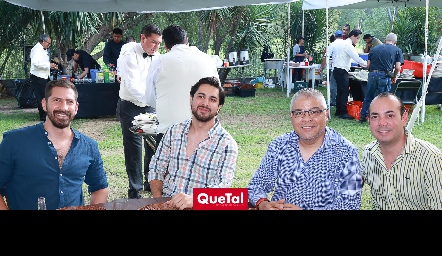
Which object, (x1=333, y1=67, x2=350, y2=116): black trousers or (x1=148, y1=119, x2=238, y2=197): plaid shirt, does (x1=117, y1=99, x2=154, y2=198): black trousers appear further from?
(x1=333, y1=67, x2=350, y2=116): black trousers

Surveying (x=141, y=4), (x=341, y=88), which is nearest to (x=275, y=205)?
(x=141, y=4)

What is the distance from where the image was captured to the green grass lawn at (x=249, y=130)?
6.93m

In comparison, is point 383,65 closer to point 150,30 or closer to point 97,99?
point 97,99

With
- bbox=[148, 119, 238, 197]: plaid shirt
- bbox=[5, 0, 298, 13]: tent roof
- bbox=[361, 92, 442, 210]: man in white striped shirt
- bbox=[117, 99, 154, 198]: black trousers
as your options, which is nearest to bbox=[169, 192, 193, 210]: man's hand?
bbox=[148, 119, 238, 197]: plaid shirt

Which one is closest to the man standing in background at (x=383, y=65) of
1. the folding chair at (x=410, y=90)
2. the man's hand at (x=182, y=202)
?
the folding chair at (x=410, y=90)

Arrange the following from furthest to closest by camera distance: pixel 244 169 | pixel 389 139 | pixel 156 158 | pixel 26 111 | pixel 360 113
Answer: pixel 26 111
pixel 360 113
pixel 244 169
pixel 156 158
pixel 389 139

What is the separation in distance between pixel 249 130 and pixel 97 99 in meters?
3.25

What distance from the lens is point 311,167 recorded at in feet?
9.37
